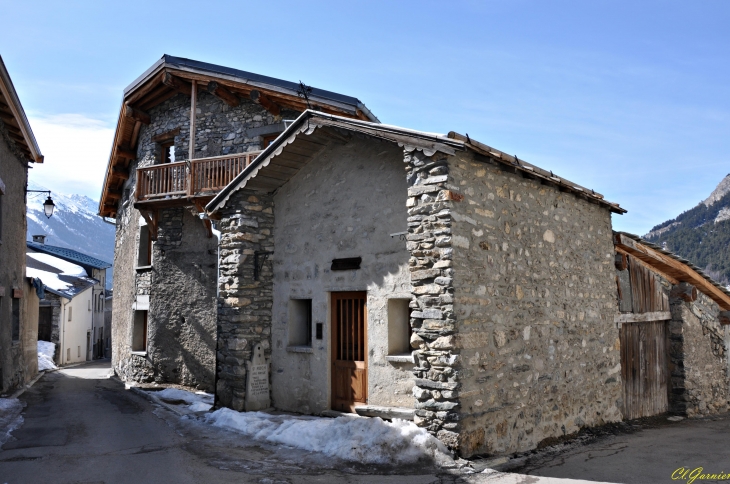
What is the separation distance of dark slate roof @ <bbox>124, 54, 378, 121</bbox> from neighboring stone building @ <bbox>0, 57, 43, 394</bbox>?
356cm

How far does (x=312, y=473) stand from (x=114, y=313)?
14423mm

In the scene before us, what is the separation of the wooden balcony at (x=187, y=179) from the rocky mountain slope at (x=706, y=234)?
36.1 meters

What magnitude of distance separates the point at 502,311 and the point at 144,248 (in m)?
11.3

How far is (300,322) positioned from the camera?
10.2 m

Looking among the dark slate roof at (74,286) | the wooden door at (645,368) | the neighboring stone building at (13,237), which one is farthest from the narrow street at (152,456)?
the dark slate roof at (74,286)

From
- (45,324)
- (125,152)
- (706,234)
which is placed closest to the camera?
(125,152)

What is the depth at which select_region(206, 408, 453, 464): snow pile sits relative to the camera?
22.4 ft

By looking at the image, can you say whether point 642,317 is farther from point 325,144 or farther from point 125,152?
A: point 125,152

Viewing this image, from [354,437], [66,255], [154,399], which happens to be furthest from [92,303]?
[354,437]

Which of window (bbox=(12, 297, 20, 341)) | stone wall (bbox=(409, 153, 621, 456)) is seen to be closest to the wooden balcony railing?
window (bbox=(12, 297, 20, 341))

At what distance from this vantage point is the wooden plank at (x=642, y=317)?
11038mm

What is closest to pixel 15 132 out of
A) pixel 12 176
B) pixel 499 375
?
pixel 12 176

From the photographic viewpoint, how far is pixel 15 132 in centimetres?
1398

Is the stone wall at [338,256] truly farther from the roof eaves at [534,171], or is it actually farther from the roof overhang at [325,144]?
the roof eaves at [534,171]
